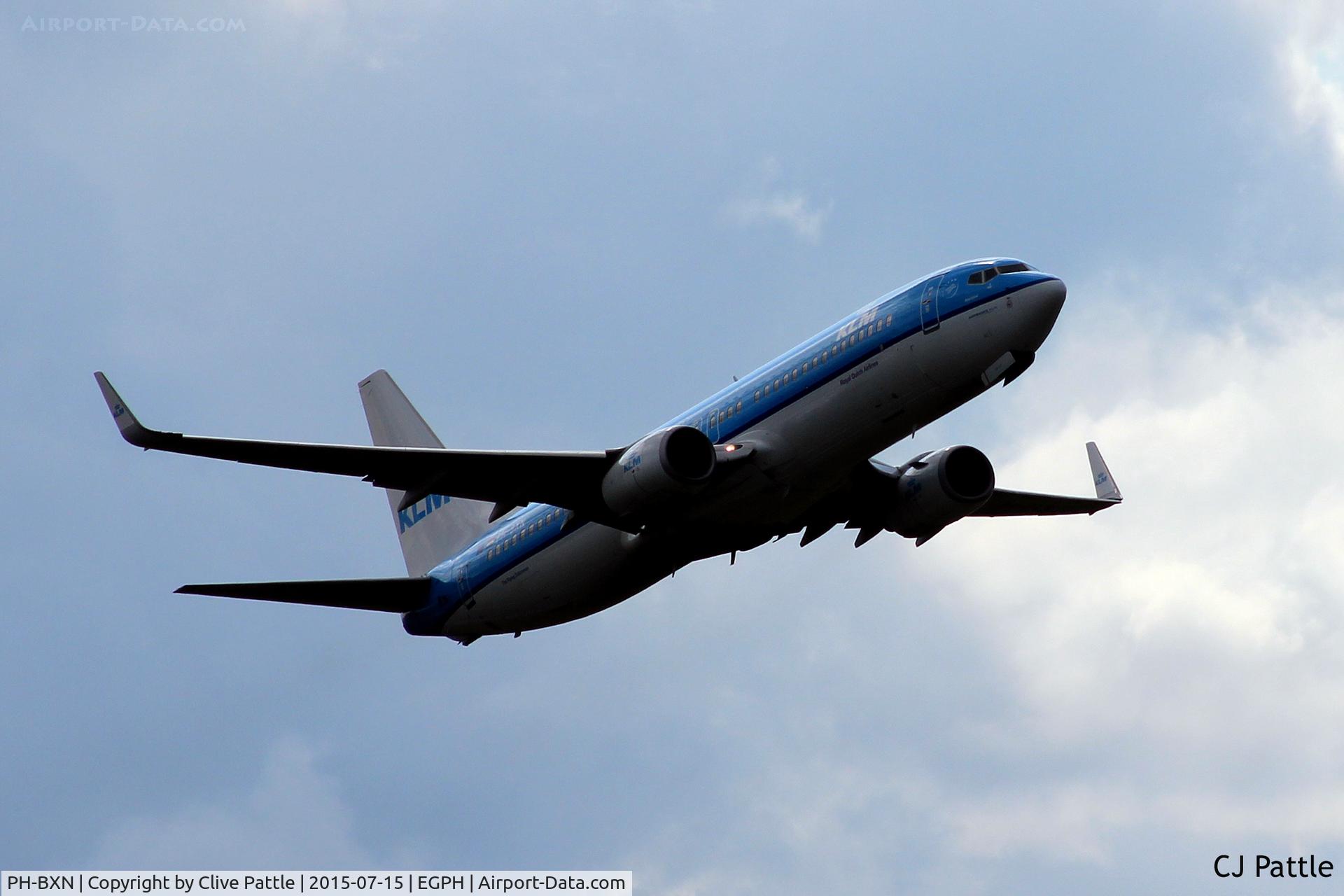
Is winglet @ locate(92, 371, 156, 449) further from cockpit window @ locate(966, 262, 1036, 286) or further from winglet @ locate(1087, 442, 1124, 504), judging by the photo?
winglet @ locate(1087, 442, 1124, 504)

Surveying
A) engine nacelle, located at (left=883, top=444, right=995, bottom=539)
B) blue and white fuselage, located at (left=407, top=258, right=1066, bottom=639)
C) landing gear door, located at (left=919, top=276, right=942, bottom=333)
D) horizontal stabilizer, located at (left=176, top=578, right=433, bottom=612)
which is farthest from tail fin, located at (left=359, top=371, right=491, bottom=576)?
landing gear door, located at (left=919, top=276, right=942, bottom=333)

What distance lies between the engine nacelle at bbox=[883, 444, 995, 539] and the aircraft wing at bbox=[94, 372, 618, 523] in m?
8.60

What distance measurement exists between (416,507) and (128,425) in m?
19.1

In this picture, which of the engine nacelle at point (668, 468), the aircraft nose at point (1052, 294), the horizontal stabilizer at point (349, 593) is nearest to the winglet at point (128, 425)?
the horizontal stabilizer at point (349, 593)

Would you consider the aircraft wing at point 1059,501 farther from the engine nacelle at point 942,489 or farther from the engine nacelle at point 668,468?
the engine nacelle at point 668,468

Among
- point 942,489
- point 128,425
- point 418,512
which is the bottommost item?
point 128,425

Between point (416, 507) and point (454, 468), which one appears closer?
point (454, 468)

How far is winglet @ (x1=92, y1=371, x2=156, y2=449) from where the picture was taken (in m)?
34.1

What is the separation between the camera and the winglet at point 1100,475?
5041 centimetres

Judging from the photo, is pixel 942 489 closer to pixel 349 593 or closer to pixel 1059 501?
pixel 1059 501

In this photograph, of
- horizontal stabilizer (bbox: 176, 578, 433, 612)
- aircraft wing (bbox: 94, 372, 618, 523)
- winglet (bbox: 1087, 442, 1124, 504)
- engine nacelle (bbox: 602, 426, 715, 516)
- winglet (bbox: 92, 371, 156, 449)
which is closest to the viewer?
winglet (bbox: 92, 371, 156, 449)

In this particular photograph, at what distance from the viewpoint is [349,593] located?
47.1 meters

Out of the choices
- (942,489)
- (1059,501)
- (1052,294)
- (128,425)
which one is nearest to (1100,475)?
(1059,501)

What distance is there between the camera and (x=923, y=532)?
44438 mm
